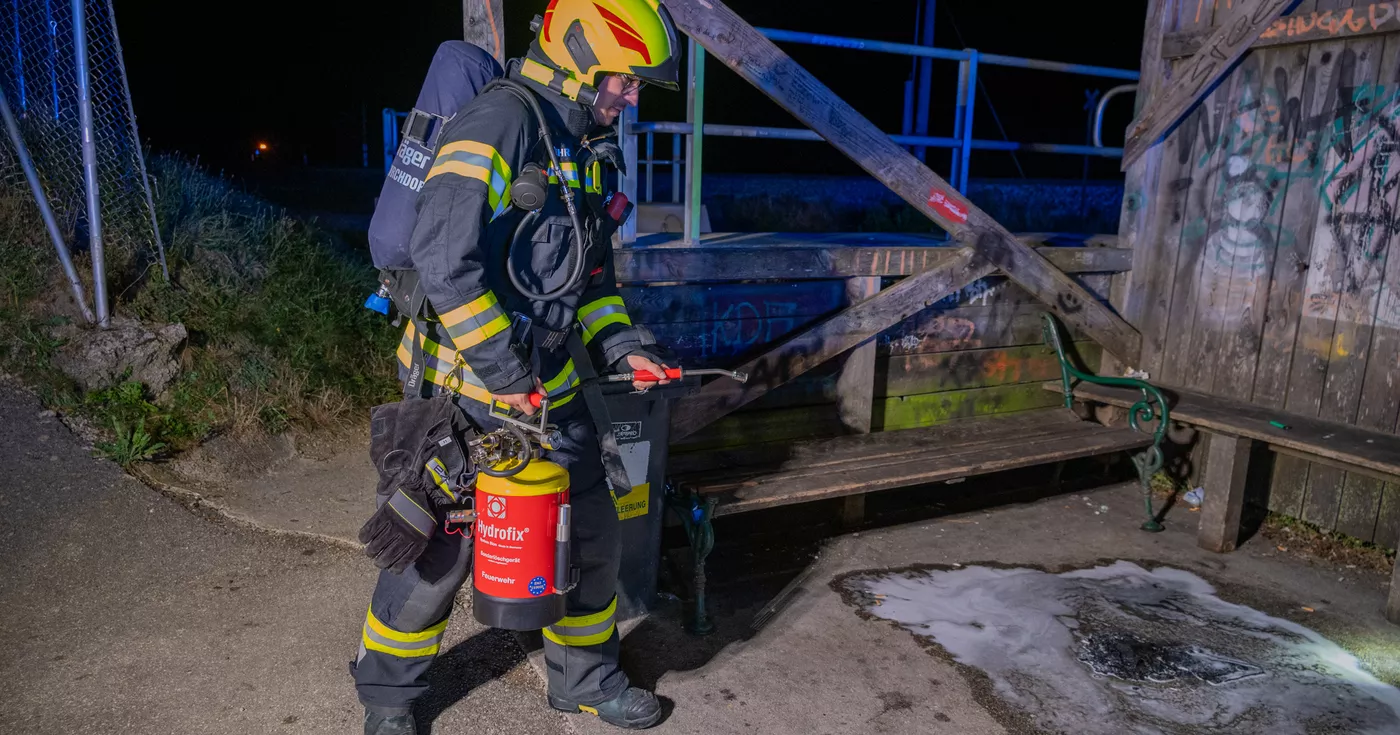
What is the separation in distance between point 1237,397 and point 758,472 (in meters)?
2.97

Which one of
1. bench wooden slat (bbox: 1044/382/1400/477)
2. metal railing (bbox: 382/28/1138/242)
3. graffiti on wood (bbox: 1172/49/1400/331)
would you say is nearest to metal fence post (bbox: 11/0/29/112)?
metal railing (bbox: 382/28/1138/242)

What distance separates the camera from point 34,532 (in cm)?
397

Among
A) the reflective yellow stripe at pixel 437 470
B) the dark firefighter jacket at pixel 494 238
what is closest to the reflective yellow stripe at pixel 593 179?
the dark firefighter jacket at pixel 494 238

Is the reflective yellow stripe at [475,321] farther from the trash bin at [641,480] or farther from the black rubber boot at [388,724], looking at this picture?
the black rubber boot at [388,724]

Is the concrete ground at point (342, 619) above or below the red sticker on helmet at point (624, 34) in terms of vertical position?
below

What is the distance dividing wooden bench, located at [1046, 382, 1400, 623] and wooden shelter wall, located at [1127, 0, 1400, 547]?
10.2 inches

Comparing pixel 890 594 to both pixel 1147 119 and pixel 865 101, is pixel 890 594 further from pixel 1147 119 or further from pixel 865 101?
pixel 865 101

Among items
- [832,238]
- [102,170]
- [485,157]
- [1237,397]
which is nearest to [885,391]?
[832,238]

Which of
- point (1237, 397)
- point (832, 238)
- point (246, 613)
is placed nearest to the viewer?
point (246, 613)

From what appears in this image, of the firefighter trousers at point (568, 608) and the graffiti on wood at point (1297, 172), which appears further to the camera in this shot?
the graffiti on wood at point (1297, 172)

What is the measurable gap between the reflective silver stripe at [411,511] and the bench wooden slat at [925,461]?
4.78 ft

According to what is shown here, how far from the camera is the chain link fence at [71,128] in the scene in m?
5.61

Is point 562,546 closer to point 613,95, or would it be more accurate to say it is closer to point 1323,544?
point 613,95

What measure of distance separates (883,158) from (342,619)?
3.13m
